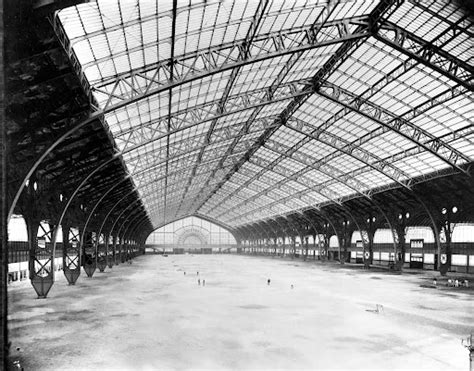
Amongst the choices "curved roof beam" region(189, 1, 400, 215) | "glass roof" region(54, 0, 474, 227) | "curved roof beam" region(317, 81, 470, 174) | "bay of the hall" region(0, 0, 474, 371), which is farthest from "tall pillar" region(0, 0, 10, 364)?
"curved roof beam" region(317, 81, 470, 174)

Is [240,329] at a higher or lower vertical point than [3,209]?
lower

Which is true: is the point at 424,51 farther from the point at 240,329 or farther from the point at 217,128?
the point at 240,329

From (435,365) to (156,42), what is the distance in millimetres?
17522

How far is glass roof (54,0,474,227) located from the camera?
65.2 ft

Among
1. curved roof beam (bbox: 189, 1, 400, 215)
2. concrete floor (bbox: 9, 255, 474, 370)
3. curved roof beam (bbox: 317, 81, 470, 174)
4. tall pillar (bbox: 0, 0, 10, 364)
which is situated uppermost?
curved roof beam (bbox: 189, 1, 400, 215)

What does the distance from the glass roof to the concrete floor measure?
10583mm

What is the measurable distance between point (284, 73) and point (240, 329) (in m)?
19.2

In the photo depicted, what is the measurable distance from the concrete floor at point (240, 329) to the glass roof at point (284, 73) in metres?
10.6

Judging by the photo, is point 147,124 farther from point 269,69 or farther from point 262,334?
point 262,334

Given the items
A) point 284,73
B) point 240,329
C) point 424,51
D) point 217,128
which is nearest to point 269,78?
point 284,73

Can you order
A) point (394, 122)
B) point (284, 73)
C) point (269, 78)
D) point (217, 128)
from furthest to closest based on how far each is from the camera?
point (217, 128)
point (394, 122)
point (269, 78)
point (284, 73)

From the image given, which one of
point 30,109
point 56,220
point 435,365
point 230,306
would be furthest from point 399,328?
point 56,220

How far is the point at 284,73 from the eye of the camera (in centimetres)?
3188

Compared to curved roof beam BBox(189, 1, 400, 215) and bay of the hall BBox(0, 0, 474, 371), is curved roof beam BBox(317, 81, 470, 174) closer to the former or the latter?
bay of the hall BBox(0, 0, 474, 371)
